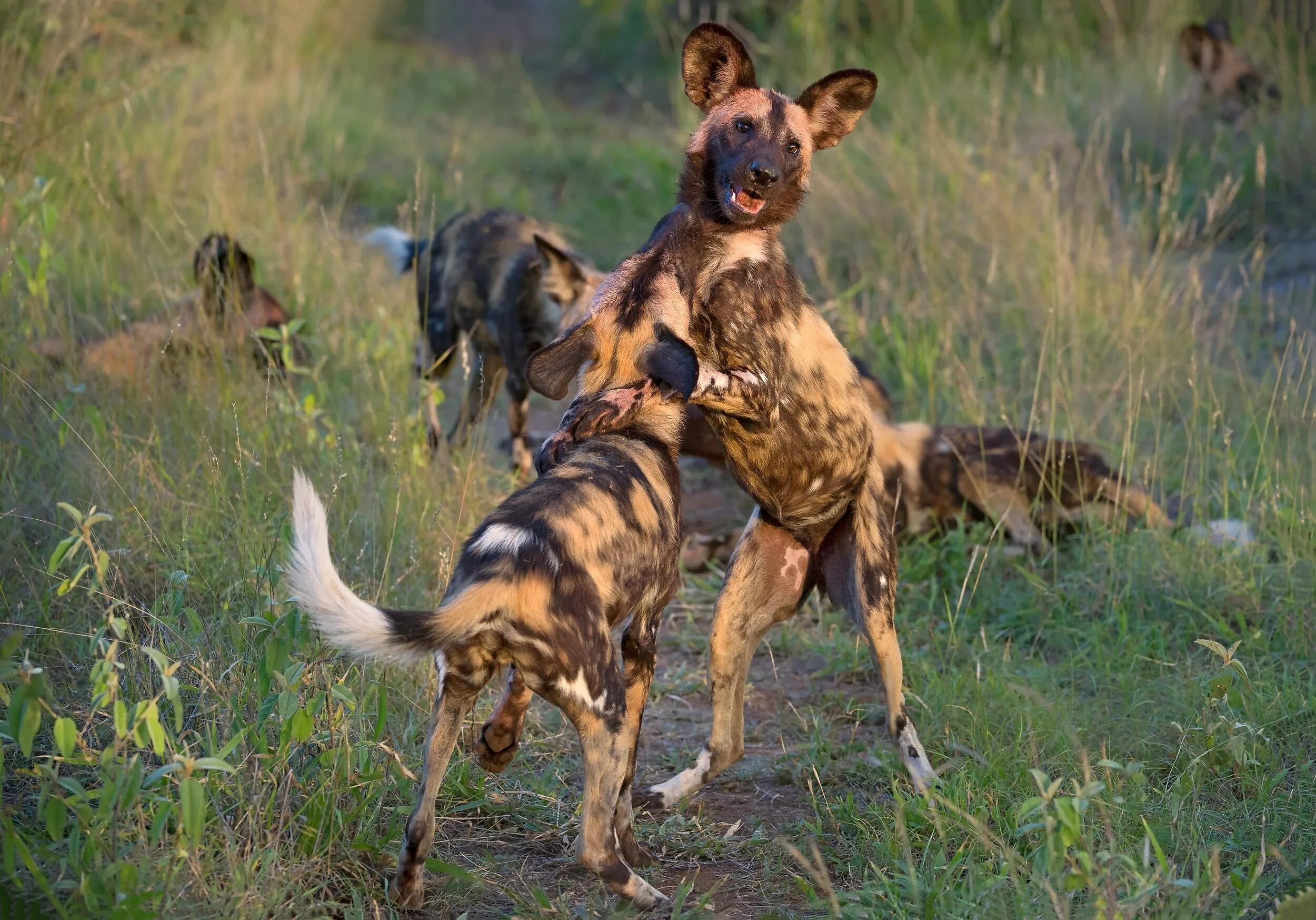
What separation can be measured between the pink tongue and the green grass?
1029 millimetres

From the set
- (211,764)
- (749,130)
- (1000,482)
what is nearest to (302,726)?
(211,764)

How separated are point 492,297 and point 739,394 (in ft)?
7.22

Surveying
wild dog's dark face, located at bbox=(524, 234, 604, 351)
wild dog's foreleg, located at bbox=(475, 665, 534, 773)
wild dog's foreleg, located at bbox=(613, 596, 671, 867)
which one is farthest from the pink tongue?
wild dog's dark face, located at bbox=(524, 234, 604, 351)

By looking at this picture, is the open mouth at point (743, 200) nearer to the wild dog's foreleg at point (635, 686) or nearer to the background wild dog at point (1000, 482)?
the wild dog's foreleg at point (635, 686)

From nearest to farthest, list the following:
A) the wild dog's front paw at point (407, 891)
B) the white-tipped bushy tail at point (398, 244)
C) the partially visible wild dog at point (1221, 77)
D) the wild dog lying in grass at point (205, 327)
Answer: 1. the wild dog's front paw at point (407, 891)
2. the wild dog lying in grass at point (205, 327)
3. the white-tipped bushy tail at point (398, 244)
4. the partially visible wild dog at point (1221, 77)

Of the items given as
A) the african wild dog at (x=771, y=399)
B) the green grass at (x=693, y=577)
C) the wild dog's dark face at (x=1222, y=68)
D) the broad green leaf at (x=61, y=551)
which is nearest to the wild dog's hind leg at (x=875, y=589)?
the african wild dog at (x=771, y=399)

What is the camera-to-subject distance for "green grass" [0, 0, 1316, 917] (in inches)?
95.0

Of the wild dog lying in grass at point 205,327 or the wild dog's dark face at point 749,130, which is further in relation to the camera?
the wild dog lying in grass at point 205,327

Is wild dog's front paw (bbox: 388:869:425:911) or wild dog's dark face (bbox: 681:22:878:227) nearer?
wild dog's front paw (bbox: 388:869:425:911)

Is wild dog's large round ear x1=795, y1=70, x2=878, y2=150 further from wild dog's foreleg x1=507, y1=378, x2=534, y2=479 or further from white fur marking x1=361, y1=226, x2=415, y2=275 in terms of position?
white fur marking x1=361, y1=226, x2=415, y2=275

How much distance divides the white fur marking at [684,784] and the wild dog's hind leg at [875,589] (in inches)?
16.8

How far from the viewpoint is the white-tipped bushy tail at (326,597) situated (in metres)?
2.09

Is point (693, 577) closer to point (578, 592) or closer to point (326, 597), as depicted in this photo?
point (578, 592)

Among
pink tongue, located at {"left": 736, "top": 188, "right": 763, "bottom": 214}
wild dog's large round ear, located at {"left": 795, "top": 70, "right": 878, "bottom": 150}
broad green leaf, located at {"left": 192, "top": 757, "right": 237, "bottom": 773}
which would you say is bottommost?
broad green leaf, located at {"left": 192, "top": 757, "right": 237, "bottom": 773}
